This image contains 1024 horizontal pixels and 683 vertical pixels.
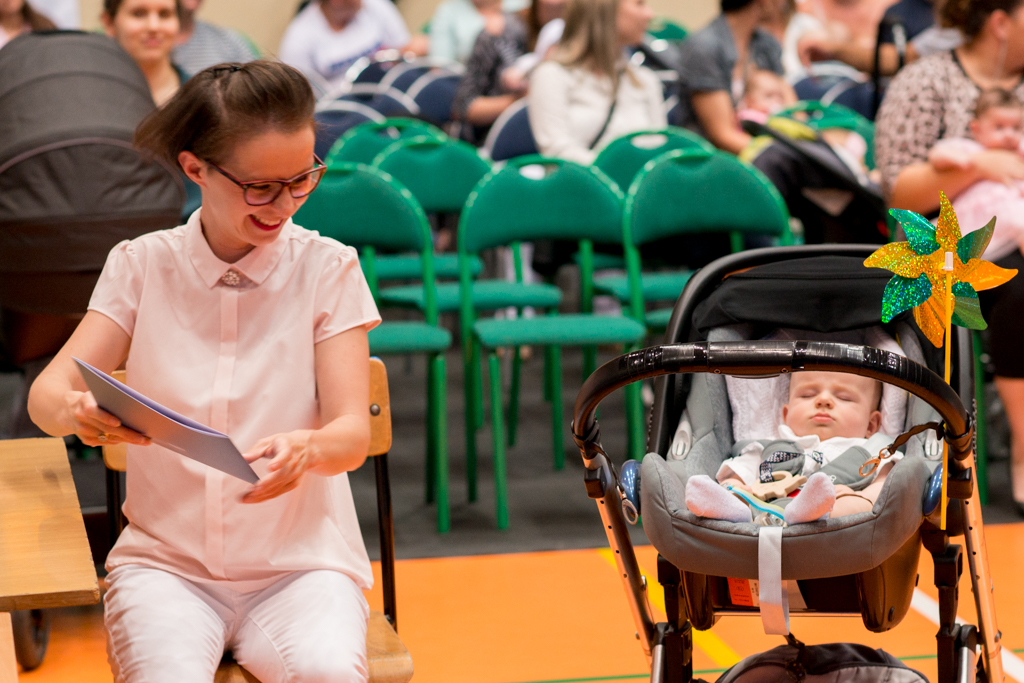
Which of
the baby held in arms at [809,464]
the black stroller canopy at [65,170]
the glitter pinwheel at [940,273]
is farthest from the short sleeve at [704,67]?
the glitter pinwheel at [940,273]

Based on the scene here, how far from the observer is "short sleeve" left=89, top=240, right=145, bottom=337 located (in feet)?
5.41

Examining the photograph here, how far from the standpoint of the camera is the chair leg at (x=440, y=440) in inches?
133

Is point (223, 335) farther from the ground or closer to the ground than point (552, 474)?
farther from the ground

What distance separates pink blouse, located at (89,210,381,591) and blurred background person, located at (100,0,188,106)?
1996 millimetres

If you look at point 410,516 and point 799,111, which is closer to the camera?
point 410,516

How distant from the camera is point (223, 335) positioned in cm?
166

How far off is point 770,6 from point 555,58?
4.12 feet

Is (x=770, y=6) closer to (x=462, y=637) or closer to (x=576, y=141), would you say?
(x=576, y=141)

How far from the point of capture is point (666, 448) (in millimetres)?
2043

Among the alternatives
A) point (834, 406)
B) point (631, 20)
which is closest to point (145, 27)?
point (631, 20)

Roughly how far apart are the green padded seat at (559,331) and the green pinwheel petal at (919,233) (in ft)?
5.80

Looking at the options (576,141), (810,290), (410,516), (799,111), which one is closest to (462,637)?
(410,516)

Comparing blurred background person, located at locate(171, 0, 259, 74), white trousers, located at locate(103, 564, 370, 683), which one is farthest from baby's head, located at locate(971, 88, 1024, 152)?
blurred background person, located at locate(171, 0, 259, 74)

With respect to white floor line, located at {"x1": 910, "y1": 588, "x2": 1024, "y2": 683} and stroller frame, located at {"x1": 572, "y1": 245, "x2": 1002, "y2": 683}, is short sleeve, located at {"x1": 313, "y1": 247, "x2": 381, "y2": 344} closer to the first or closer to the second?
stroller frame, located at {"x1": 572, "y1": 245, "x2": 1002, "y2": 683}
